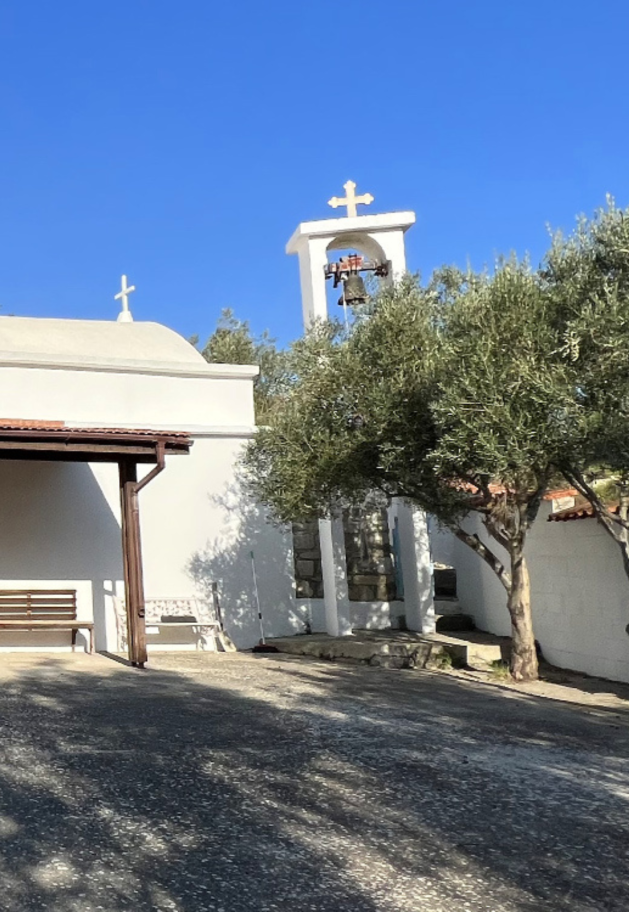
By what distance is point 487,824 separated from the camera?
4840 mm

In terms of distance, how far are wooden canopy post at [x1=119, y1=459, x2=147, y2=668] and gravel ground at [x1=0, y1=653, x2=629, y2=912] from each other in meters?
1.70

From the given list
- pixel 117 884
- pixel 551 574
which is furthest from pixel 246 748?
pixel 551 574

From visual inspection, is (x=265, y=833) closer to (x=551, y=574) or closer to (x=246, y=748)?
(x=246, y=748)

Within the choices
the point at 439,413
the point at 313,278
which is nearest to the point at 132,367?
the point at 313,278

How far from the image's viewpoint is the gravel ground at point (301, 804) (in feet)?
12.7

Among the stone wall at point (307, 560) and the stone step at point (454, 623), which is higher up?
the stone wall at point (307, 560)

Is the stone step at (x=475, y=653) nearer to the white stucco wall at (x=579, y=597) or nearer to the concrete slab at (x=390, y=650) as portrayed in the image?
the concrete slab at (x=390, y=650)

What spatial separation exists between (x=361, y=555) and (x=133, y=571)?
6.28 m

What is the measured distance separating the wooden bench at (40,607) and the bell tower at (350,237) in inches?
227

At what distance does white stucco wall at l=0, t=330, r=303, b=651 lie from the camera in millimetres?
12789

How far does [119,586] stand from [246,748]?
708 cm

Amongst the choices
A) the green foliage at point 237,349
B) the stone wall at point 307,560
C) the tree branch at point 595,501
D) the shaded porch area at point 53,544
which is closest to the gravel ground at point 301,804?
the tree branch at point 595,501

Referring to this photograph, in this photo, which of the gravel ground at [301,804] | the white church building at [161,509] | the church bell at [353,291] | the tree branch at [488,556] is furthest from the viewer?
the church bell at [353,291]

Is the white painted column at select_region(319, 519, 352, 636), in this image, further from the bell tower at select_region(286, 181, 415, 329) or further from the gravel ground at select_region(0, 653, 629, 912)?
the gravel ground at select_region(0, 653, 629, 912)
